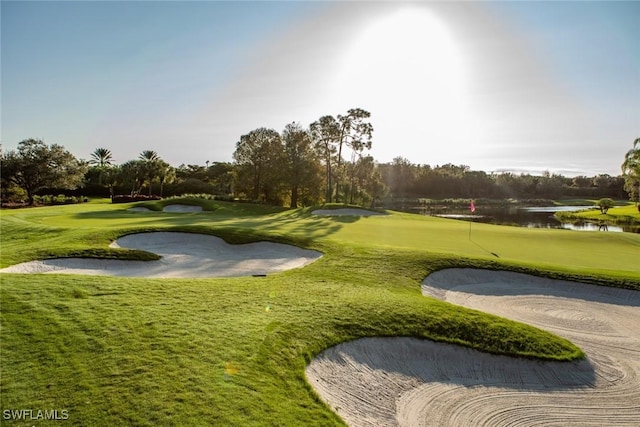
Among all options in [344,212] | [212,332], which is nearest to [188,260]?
[212,332]

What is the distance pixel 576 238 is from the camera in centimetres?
2125

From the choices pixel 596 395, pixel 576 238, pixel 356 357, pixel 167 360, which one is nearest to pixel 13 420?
pixel 167 360

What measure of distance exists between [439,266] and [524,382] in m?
6.38

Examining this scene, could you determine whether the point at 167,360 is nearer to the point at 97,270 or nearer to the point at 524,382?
the point at 524,382

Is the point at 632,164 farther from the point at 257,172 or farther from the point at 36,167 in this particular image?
the point at 36,167

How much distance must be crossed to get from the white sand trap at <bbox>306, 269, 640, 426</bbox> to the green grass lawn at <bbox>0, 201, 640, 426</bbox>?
36cm

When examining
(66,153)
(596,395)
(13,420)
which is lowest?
(596,395)

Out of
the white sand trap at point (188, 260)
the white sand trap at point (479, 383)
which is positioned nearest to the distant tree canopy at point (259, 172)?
the white sand trap at point (188, 260)

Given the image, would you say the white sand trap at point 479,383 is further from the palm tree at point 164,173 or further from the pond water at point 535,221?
the palm tree at point 164,173

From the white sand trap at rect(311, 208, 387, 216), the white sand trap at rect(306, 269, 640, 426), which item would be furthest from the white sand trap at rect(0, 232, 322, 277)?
the white sand trap at rect(311, 208, 387, 216)

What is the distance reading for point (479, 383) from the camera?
6953 millimetres

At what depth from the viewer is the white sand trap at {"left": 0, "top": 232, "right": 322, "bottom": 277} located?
12.3 m

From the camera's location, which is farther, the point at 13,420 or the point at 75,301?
the point at 75,301

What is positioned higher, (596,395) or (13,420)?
(13,420)
